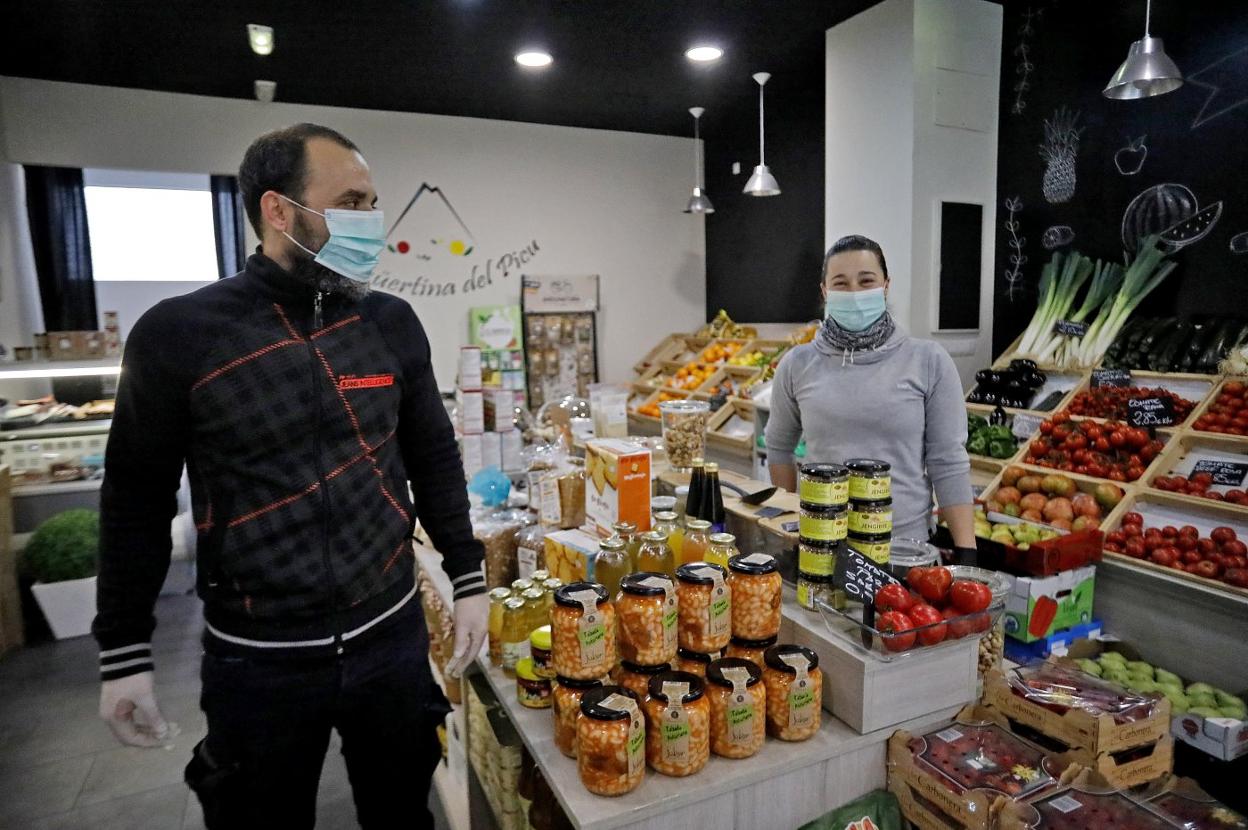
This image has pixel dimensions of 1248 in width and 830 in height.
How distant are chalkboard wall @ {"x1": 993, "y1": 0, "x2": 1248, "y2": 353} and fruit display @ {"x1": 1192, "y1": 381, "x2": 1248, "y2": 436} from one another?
0.63 metres

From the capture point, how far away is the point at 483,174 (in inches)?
255

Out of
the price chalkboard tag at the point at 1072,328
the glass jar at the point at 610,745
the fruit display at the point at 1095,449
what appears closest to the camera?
the glass jar at the point at 610,745

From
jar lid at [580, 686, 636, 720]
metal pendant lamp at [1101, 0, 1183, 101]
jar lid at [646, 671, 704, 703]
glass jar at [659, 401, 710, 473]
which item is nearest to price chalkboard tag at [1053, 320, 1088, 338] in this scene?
metal pendant lamp at [1101, 0, 1183, 101]

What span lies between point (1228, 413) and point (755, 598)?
2.82m

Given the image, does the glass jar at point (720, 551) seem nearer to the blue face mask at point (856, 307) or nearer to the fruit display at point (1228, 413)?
the blue face mask at point (856, 307)

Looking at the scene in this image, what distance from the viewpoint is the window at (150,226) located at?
600cm

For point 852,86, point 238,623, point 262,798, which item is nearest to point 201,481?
point 238,623

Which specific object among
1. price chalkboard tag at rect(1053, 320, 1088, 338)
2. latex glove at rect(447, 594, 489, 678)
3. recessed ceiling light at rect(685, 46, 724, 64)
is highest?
recessed ceiling light at rect(685, 46, 724, 64)

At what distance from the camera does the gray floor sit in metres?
2.65

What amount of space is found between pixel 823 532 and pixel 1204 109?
11.9ft

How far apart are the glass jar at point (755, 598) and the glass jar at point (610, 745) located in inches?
12.4

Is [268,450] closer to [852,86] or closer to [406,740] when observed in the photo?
[406,740]

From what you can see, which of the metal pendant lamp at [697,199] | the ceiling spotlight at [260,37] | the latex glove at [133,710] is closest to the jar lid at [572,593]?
the latex glove at [133,710]

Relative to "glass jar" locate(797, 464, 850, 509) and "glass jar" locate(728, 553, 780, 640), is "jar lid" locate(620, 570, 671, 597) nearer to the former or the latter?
"glass jar" locate(728, 553, 780, 640)
